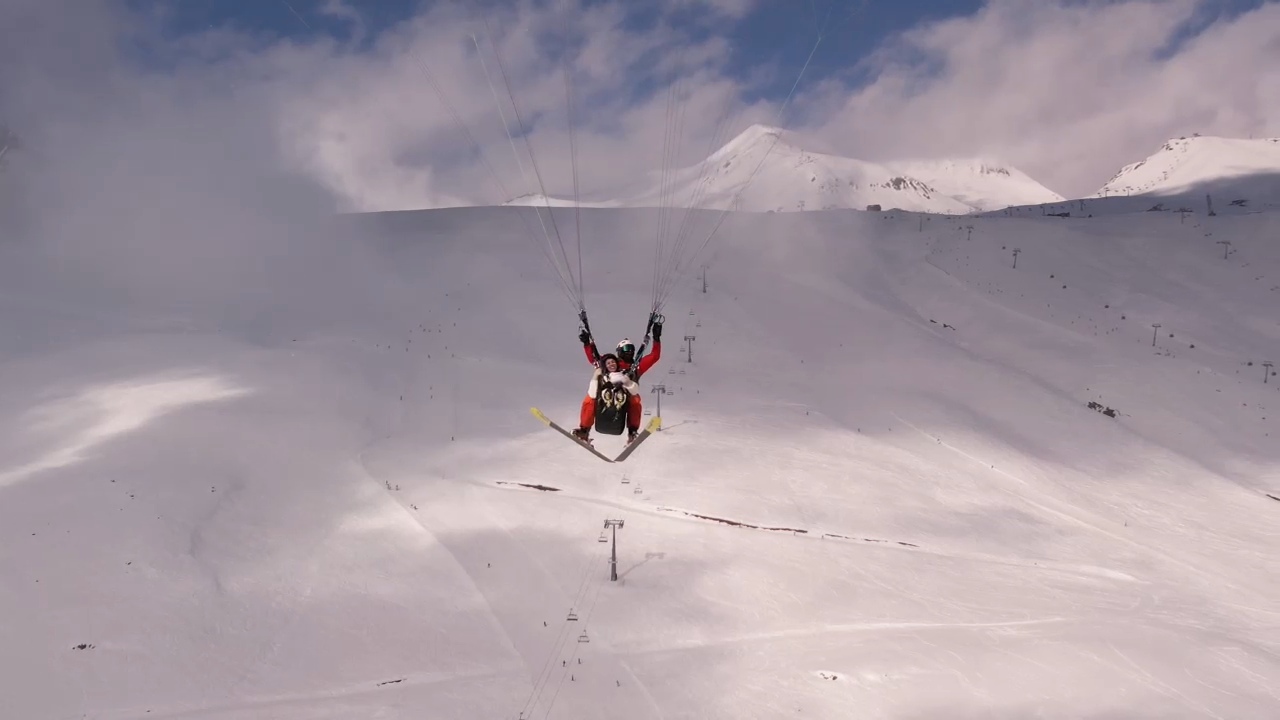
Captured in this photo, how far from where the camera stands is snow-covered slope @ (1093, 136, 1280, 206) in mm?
120425

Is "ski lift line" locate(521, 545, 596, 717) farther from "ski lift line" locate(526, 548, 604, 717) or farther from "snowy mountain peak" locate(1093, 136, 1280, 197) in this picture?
"snowy mountain peak" locate(1093, 136, 1280, 197)

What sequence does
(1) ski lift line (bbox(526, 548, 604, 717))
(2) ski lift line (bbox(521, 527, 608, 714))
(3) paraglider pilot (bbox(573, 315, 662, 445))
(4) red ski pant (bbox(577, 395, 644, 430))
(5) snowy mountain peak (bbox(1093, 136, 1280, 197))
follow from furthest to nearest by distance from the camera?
(5) snowy mountain peak (bbox(1093, 136, 1280, 197))
(4) red ski pant (bbox(577, 395, 644, 430))
(3) paraglider pilot (bbox(573, 315, 662, 445))
(2) ski lift line (bbox(521, 527, 608, 714))
(1) ski lift line (bbox(526, 548, 604, 717))

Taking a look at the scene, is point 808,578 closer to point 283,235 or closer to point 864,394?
point 864,394

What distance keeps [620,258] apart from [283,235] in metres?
25.3

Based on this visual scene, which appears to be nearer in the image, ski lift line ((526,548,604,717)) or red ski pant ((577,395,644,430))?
ski lift line ((526,548,604,717))

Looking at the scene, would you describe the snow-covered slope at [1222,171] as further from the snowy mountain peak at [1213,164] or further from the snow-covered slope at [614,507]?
the snow-covered slope at [614,507]

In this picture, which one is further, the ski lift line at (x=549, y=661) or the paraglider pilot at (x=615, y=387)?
the paraglider pilot at (x=615, y=387)

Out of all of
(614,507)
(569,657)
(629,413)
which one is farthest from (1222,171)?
(569,657)

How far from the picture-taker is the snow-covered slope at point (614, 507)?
14602 mm

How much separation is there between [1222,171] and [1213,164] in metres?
14.8

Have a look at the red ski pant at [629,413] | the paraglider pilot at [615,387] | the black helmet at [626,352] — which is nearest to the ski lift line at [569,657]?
the paraglider pilot at [615,387]

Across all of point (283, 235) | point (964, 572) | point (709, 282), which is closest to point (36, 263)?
point (283, 235)

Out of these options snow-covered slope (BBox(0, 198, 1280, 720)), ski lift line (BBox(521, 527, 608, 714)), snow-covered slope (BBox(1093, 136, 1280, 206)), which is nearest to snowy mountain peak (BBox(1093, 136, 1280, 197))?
snow-covered slope (BBox(1093, 136, 1280, 206))

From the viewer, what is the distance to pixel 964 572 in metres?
20.6
